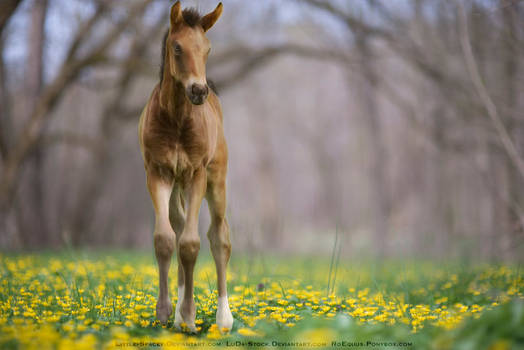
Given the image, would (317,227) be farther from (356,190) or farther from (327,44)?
(327,44)

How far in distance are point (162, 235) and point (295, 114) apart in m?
20.7

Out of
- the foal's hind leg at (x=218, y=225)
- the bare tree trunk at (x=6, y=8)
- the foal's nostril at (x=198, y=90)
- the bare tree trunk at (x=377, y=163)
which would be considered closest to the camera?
the foal's nostril at (x=198, y=90)

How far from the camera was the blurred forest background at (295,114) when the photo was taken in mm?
8336

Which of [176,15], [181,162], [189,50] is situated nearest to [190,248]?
[181,162]

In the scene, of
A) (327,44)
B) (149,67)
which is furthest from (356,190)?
(149,67)

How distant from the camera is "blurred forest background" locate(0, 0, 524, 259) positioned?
834 centimetres

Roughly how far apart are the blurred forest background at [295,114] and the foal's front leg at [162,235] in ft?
6.41

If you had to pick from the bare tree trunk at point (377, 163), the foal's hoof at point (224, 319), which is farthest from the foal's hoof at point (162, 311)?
the bare tree trunk at point (377, 163)

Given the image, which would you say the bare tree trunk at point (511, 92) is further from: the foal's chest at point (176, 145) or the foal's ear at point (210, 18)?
the foal's ear at point (210, 18)

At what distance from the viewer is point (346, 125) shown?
83.1 ft

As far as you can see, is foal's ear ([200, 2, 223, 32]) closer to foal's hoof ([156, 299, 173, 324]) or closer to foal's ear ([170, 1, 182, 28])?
foal's ear ([170, 1, 182, 28])

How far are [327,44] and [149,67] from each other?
7093 millimetres

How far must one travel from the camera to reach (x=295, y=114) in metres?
23.4

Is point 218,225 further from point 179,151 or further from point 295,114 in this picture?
point 295,114
